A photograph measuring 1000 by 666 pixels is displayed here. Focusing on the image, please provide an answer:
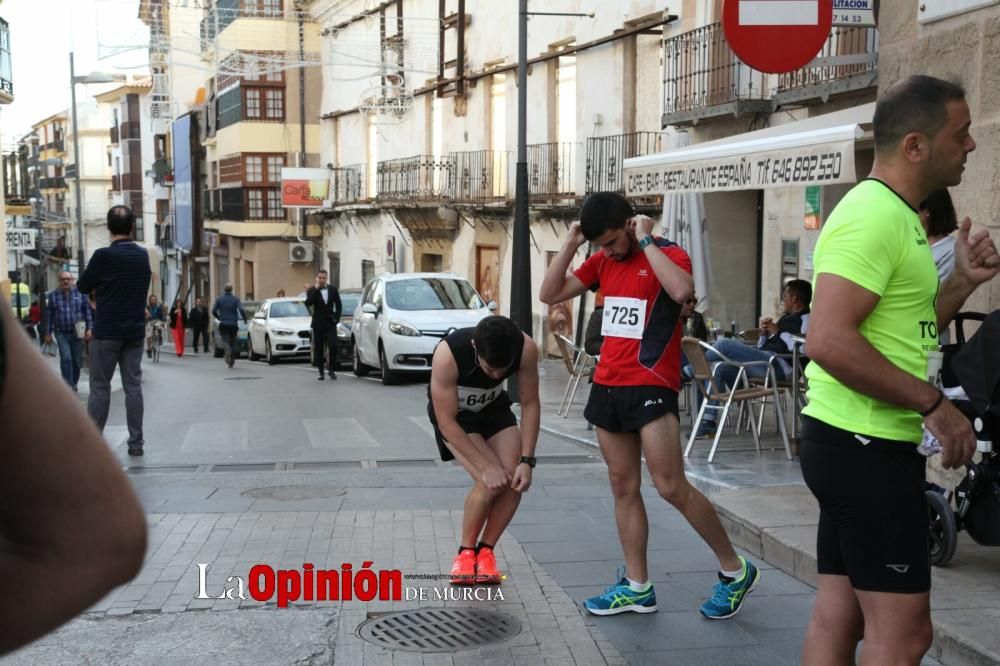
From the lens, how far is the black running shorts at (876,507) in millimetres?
3170

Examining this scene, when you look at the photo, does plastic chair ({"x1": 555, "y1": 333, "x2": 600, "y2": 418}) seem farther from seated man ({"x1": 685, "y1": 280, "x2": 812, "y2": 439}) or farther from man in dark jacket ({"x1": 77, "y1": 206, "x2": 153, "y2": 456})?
man in dark jacket ({"x1": 77, "y1": 206, "x2": 153, "y2": 456})

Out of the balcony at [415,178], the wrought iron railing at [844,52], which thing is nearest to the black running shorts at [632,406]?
the wrought iron railing at [844,52]

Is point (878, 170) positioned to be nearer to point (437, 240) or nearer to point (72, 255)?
point (437, 240)

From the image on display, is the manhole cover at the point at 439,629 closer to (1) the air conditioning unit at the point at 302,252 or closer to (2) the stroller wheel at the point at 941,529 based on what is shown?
(2) the stroller wheel at the point at 941,529

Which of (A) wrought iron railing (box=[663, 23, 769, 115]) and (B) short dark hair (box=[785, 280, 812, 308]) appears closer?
(B) short dark hair (box=[785, 280, 812, 308])

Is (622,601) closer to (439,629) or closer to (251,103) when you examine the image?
(439,629)

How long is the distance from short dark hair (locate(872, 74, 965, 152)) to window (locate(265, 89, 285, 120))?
43.4m

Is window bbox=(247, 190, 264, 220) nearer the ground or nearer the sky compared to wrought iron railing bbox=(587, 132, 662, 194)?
nearer the ground

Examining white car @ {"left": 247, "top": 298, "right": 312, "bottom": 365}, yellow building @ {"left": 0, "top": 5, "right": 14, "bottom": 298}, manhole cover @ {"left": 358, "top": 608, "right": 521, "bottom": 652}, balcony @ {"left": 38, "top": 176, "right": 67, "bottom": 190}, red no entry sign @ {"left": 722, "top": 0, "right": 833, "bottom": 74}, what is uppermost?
yellow building @ {"left": 0, "top": 5, "right": 14, "bottom": 298}

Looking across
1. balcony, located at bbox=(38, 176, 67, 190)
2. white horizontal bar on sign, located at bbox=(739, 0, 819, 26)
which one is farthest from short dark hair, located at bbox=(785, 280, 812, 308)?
balcony, located at bbox=(38, 176, 67, 190)

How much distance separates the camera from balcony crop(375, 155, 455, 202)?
31.0 meters

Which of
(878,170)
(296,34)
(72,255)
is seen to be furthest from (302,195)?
(72,255)

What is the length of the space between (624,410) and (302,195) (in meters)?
36.9

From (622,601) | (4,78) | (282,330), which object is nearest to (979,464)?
(622,601)
